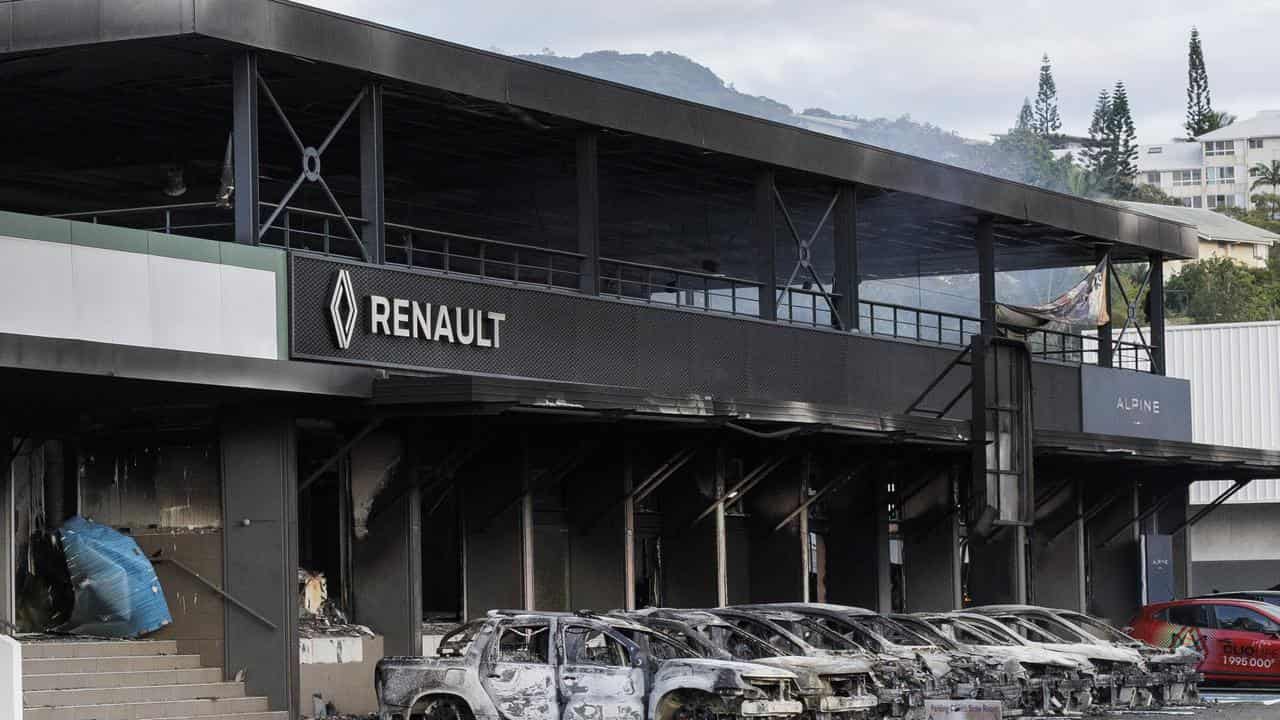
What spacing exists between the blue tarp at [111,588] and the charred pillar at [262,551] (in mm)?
998

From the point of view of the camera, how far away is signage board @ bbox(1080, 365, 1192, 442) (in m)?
39.6

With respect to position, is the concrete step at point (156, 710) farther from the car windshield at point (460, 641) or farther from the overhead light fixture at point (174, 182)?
the overhead light fixture at point (174, 182)

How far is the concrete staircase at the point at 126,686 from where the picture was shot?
2075cm

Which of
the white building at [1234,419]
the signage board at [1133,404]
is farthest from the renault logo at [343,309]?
the white building at [1234,419]

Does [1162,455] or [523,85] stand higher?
[523,85]

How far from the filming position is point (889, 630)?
2444 centimetres

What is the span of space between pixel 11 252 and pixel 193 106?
7404 mm

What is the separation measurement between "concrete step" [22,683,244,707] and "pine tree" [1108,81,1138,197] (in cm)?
16166

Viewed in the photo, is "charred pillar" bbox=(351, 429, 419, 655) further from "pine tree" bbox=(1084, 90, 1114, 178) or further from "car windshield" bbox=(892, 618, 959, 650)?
"pine tree" bbox=(1084, 90, 1114, 178)

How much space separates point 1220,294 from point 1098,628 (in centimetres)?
9030

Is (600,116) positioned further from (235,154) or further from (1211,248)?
(1211,248)

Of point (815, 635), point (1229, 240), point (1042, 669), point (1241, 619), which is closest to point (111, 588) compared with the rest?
point (815, 635)

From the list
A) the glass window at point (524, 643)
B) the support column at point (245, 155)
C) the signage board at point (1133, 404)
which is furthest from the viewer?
the signage board at point (1133, 404)

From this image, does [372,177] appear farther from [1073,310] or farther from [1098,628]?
[1073,310]
